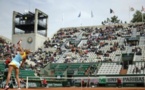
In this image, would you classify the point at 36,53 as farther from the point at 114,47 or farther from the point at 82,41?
the point at 114,47

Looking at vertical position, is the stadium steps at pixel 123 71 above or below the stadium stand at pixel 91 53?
below

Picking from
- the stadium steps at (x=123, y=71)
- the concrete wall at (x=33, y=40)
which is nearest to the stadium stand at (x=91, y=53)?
the stadium steps at (x=123, y=71)

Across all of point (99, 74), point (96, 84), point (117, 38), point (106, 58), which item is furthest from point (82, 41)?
point (96, 84)

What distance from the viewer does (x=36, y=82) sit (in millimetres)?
33344

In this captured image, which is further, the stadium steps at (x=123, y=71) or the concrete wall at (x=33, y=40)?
the concrete wall at (x=33, y=40)

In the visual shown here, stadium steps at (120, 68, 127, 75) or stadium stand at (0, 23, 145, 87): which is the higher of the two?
stadium stand at (0, 23, 145, 87)

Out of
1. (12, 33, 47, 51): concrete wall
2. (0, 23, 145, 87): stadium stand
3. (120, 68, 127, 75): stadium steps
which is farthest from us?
(12, 33, 47, 51): concrete wall

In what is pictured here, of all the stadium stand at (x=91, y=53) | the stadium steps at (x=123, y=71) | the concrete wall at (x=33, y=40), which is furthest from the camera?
the concrete wall at (x=33, y=40)

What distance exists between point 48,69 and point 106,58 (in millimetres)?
8959

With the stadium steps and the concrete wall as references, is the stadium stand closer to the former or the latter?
the stadium steps

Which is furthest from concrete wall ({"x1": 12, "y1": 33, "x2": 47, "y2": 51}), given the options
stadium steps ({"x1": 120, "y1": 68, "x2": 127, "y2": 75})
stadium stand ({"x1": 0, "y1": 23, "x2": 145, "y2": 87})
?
stadium steps ({"x1": 120, "y1": 68, "x2": 127, "y2": 75})

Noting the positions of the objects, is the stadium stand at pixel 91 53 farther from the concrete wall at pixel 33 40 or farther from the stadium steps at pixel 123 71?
the concrete wall at pixel 33 40

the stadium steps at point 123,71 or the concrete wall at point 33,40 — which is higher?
the concrete wall at point 33,40

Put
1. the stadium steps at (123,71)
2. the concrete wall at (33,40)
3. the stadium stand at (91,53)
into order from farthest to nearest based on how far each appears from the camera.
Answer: the concrete wall at (33,40) → the stadium stand at (91,53) → the stadium steps at (123,71)
